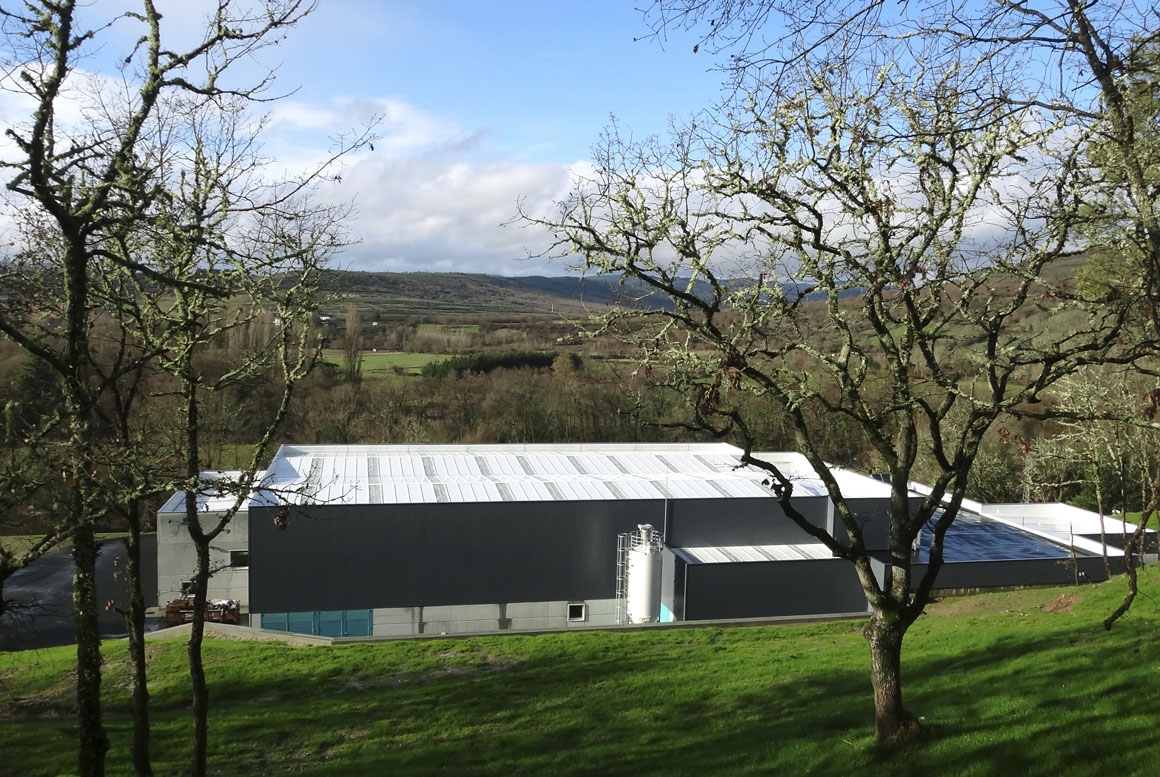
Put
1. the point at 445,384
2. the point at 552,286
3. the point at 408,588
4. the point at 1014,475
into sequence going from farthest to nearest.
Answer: the point at 552,286 → the point at 445,384 → the point at 1014,475 → the point at 408,588

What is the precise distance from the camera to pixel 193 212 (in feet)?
30.0

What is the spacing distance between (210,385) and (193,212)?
2088 millimetres

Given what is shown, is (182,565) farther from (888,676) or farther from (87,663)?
(888,676)

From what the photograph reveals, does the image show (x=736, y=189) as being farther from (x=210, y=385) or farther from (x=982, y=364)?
(x=210, y=385)

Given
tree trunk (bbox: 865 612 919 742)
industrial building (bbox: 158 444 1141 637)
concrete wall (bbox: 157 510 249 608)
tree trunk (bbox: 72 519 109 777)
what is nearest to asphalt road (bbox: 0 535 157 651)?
concrete wall (bbox: 157 510 249 608)

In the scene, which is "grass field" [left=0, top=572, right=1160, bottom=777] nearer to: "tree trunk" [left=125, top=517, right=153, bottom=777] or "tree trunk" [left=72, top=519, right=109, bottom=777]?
"tree trunk" [left=125, top=517, right=153, bottom=777]

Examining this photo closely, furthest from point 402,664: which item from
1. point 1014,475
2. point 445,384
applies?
point 445,384

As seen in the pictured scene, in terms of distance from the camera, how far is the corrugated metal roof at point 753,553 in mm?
22109

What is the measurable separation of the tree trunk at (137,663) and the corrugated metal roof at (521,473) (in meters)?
10.8

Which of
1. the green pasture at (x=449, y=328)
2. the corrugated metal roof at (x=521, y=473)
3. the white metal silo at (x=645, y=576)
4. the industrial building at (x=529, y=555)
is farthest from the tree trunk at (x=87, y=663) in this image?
the green pasture at (x=449, y=328)

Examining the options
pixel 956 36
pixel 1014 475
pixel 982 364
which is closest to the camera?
pixel 956 36

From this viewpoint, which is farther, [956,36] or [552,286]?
[552,286]

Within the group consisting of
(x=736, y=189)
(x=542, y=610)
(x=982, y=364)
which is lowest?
(x=542, y=610)

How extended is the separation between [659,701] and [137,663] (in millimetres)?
7250
